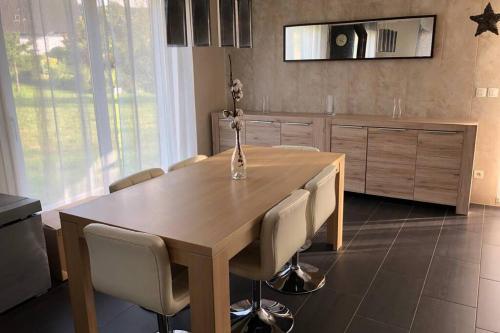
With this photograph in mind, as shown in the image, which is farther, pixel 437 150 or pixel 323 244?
pixel 437 150

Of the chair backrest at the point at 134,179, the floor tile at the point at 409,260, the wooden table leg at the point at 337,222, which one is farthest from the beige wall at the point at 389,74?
the chair backrest at the point at 134,179

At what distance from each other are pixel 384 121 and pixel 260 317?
262 centimetres

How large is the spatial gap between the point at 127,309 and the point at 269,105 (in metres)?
3.42

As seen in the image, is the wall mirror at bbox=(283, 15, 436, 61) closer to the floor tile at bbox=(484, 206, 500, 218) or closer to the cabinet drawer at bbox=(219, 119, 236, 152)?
the cabinet drawer at bbox=(219, 119, 236, 152)

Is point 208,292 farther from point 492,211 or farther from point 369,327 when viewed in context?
point 492,211

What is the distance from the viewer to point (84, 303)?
2.14m

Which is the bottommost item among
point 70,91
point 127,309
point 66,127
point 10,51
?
point 127,309

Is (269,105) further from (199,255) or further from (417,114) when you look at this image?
(199,255)

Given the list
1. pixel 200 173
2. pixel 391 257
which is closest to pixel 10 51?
pixel 200 173

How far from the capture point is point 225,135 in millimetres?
5289

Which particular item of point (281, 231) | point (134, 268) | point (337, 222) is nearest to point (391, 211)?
point (337, 222)

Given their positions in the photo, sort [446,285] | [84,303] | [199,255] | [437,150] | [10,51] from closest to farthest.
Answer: [199,255]
[84,303]
[446,285]
[10,51]
[437,150]

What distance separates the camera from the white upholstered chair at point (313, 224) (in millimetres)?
2373

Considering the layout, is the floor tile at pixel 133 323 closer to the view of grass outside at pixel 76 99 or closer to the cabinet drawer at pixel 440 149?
the view of grass outside at pixel 76 99
